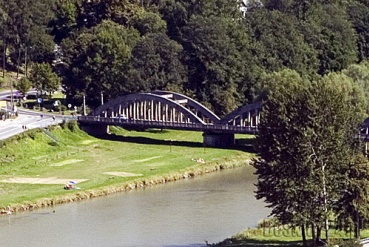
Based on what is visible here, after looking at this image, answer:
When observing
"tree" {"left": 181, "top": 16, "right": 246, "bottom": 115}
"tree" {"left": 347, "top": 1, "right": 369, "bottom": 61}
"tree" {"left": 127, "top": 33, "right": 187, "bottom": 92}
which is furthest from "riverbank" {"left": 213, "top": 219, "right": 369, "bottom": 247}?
"tree" {"left": 347, "top": 1, "right": 369, "bottom": 61}

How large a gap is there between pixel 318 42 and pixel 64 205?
52182 millimetres

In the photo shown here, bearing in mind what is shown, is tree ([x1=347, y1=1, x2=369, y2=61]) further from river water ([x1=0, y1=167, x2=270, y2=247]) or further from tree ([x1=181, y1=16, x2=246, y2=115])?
river water ([x1=0, y1=167, x2=270, y2=247])

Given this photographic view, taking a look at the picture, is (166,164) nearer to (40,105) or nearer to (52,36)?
(40,105)

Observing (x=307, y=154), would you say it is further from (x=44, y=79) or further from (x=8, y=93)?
(x=8, y=93)

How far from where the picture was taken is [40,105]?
328 feet

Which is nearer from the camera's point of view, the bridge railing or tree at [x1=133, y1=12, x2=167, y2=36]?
the bridge railing

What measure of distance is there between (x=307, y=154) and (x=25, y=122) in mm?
43927

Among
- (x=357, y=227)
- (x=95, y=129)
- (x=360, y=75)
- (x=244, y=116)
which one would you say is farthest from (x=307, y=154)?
(x=360, y=75)

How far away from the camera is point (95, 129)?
291 feet

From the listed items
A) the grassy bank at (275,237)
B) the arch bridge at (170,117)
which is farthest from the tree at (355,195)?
the arch bridge at (170,117)

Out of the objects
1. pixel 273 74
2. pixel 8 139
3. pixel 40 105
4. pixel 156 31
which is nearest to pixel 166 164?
pixel 8 139

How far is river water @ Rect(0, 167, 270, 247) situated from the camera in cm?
5372

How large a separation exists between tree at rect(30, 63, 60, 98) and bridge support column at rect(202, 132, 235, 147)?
848 inches

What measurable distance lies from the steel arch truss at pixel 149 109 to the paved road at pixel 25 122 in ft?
12.0
